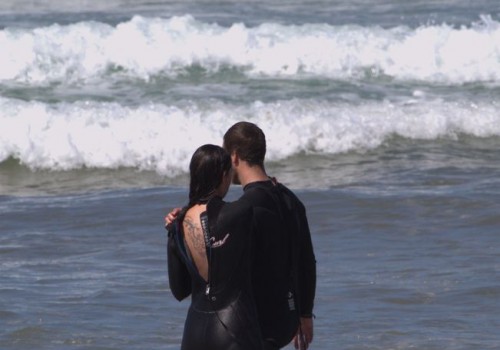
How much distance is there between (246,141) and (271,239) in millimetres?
375

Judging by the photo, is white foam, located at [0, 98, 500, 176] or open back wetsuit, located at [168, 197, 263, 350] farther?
white foam, located at [0, 98, 500, 176]

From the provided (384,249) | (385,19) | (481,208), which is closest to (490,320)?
(384,249)

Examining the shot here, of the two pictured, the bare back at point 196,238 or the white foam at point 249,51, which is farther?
the white foam at point 249,51

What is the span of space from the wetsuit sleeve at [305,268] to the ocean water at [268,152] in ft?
6.20

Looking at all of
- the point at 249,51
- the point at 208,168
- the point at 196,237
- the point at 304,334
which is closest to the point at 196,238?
the point at 196,237

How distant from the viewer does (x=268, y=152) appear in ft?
40.8

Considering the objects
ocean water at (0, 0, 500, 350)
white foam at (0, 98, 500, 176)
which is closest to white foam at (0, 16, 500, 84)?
ocean water at (0, 0, 500, 350)

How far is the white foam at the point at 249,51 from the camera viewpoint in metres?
16.1

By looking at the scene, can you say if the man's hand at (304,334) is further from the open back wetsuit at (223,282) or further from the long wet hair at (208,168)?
the long wet hair at (208,168)

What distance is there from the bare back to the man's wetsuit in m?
0.17

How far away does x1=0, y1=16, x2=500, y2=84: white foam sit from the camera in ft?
52.7

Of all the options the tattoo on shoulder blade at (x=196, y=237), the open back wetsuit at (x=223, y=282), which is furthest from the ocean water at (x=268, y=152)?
the tattoo on shoulder blade at (x=196, y=237)

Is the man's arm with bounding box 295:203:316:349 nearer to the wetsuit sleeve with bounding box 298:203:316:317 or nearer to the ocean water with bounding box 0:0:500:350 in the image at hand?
the wetsuit sleeve with bounding box 298:203:316:317

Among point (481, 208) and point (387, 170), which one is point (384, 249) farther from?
point (387, 170)
